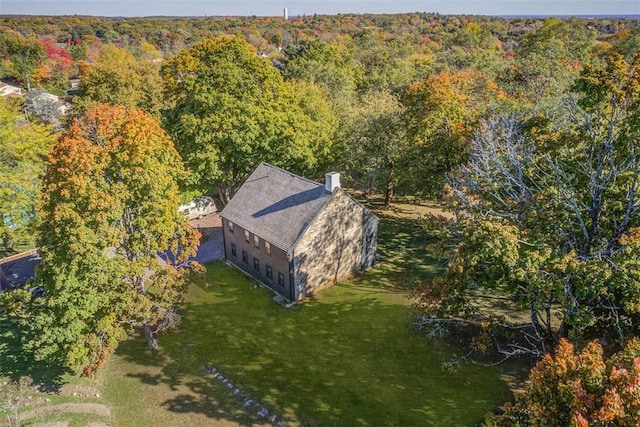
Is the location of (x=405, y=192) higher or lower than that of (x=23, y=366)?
higher

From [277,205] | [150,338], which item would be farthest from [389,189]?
[150,338]

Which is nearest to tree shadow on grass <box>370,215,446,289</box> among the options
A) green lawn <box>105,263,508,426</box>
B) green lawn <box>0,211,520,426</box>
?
green lawn <box>0,211,520,426</box>

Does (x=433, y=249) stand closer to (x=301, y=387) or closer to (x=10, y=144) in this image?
(x=301, y=387)

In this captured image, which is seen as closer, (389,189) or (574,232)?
(574,232)

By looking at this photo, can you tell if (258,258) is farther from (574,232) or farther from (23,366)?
(574,232)

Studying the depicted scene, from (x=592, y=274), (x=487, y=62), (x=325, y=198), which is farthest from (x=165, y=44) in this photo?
(x=592, y=274)
